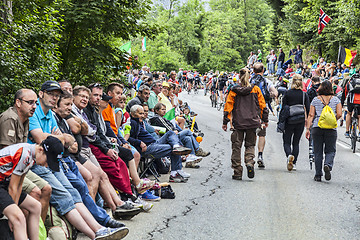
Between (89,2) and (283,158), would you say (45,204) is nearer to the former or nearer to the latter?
(89,2)

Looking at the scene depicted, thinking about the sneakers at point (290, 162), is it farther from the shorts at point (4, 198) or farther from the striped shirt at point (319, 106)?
the shorts at point (4, 198)

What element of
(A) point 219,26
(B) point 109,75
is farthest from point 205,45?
(B) point 109,75

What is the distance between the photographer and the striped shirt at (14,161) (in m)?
4.96

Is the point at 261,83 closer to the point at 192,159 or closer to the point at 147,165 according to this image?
the point at 192,159

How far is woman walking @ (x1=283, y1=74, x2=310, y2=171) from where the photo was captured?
11.7 m

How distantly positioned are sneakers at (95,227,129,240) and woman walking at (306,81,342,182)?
18.1 ft

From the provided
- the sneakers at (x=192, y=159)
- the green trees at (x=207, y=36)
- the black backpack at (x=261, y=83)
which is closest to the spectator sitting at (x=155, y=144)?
the sneakers at (x=192, y=159)

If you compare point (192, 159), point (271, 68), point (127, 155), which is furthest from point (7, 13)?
point (271, 68)

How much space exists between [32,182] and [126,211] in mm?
1971

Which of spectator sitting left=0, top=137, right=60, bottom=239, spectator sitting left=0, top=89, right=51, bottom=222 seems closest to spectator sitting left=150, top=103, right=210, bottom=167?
spectator sitting left=0, top=89, right=51, bottom=222

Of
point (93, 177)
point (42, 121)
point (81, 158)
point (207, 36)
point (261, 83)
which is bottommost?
point (93, 177)

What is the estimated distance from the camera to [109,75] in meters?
14.2

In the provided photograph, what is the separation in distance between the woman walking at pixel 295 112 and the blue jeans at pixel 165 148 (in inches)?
105

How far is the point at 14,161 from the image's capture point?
4.98 m
